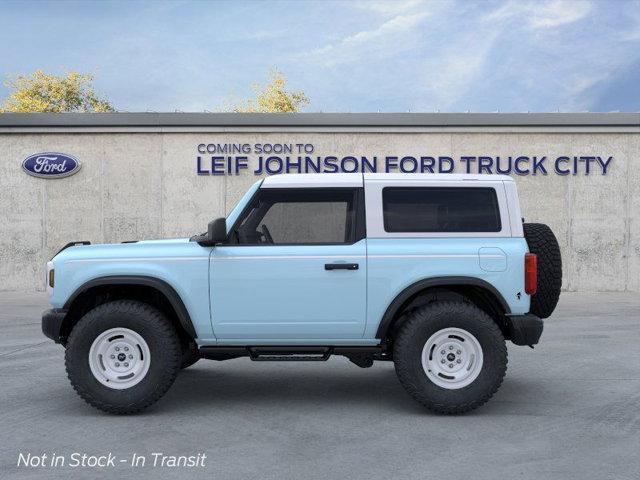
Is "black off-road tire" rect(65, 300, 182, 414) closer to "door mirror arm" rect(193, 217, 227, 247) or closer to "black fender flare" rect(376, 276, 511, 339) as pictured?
"door mirror arm" rect(193, 217, 227, 247)

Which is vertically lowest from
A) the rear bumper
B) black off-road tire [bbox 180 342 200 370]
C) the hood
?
black off-road tire [bbox 180 342 200 370]

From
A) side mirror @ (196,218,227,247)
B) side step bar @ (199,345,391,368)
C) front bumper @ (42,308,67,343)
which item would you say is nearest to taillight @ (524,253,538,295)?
side step bar @ (199,345,391,368)

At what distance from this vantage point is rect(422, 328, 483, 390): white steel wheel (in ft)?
19.1

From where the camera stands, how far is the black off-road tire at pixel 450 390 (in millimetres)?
5770

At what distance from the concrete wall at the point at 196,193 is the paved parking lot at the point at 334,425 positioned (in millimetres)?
9937

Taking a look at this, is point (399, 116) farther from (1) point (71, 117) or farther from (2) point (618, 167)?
(1) point (71, 117)

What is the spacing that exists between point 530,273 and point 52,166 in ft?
49.5

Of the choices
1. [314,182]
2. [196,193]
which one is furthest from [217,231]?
[196,193]

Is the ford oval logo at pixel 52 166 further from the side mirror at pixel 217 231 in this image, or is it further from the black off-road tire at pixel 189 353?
the side mirror at pixel 217 231

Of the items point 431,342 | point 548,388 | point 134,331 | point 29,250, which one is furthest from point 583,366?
point 29,250

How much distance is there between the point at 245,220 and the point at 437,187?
160 centimetres

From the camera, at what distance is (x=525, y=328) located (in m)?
5.86

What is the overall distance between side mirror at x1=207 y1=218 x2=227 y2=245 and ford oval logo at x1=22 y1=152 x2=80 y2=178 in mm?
13606

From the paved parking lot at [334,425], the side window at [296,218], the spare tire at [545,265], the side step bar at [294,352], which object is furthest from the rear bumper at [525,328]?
the side window at [296,218]
